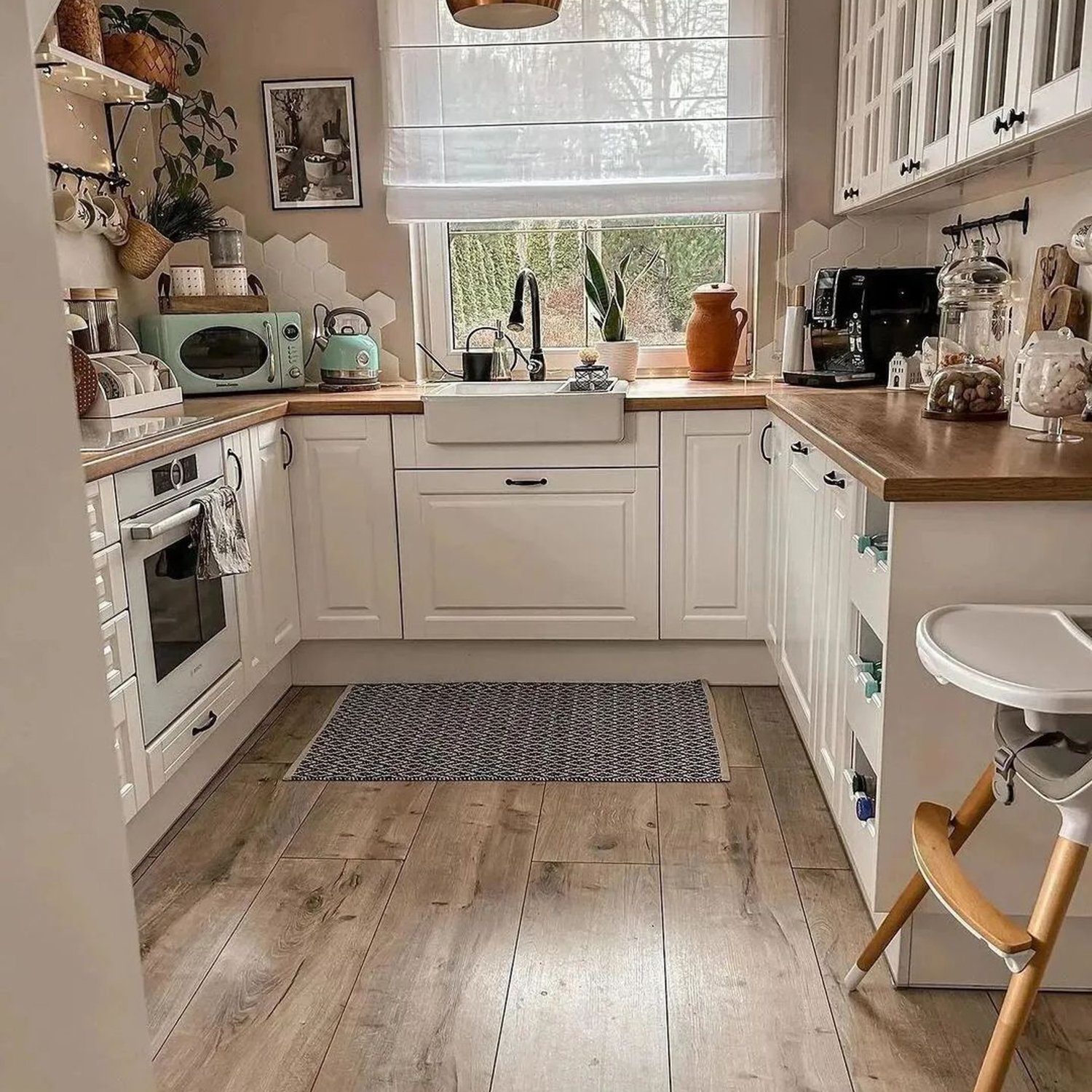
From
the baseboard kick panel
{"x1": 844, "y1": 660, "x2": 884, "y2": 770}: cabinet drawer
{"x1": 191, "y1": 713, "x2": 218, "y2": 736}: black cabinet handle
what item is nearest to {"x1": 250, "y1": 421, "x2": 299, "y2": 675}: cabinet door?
the baseboard kick panel

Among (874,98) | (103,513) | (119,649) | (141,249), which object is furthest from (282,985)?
(874,98)

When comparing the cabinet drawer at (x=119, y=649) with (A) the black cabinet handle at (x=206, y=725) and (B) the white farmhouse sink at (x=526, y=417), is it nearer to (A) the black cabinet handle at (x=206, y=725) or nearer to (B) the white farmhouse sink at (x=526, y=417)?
(A) the black cabinet handle at (x=206, y=725)

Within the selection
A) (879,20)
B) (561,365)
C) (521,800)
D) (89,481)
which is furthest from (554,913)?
(879,20)

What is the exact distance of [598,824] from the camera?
2.48 m

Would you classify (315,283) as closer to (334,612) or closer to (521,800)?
(334,612)

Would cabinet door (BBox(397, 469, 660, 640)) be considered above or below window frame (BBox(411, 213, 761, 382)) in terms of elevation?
below

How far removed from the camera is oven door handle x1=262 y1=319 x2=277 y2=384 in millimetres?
3391

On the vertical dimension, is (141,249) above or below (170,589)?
above

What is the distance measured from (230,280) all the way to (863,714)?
8.19ft

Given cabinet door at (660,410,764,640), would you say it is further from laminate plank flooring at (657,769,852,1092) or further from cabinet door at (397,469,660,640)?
laminate plank flooring at (657,769,852,1092)

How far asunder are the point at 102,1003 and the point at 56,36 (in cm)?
279

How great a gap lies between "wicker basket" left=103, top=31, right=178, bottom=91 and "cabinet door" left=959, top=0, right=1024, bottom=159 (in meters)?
2.30

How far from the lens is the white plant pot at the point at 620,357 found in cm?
361

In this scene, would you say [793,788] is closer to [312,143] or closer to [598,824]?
[598,824]
